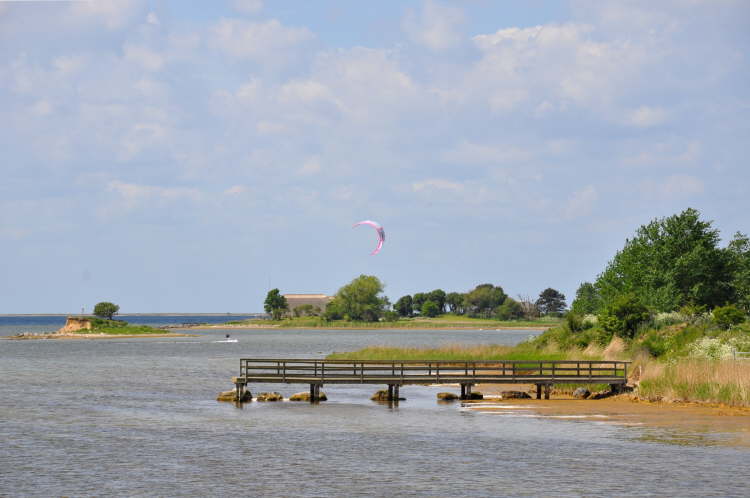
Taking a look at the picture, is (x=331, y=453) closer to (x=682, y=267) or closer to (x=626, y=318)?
(x=626, y=318)

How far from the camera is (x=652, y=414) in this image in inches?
1697

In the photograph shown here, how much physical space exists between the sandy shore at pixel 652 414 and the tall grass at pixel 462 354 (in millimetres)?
12248

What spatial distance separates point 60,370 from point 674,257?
5667 centimetres

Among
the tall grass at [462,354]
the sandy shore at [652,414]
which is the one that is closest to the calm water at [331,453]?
the sandy shore at [652,414]

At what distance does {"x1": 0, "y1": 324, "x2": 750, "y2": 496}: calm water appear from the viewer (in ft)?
90.6

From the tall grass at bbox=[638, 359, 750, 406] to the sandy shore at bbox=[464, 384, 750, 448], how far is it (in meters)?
0.46

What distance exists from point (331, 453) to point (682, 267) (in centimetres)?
5105

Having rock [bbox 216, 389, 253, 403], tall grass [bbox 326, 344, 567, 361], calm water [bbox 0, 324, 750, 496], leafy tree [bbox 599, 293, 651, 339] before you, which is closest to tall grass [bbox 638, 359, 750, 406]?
calm water [bbox 0, 324, 750, 496]

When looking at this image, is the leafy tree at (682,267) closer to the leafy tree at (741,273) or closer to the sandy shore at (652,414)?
the leafy tree at (741,273)

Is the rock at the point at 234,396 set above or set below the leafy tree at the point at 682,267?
below

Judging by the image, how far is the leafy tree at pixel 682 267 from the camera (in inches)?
2985

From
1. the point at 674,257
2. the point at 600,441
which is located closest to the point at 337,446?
the point at 600,441

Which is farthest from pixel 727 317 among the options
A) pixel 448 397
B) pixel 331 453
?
pixel 331 453

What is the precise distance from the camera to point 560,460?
104 feet
